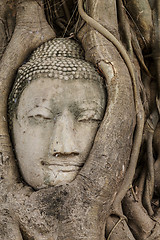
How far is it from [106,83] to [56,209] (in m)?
0.67

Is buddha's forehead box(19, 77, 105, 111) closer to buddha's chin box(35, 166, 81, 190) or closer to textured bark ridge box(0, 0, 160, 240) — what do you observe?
textured bark ridge box(0, 0, 160, 240)

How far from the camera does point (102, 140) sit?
1628 mm

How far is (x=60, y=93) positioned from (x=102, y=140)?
0.31m

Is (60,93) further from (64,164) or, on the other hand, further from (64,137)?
(64,164)

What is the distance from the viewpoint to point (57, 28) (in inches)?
87.9

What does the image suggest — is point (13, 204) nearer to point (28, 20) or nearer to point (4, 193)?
point (4, 193)

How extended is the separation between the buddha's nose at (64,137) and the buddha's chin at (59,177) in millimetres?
80

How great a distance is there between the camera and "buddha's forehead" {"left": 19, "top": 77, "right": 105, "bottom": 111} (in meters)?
1.71

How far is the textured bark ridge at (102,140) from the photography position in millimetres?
1541

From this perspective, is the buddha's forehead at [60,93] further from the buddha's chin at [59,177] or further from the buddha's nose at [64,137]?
the buddha's chin at [59,177]

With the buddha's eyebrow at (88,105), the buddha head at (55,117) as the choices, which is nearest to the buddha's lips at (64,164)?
the buddha head at (55,117)

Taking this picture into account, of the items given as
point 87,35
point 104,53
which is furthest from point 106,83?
point 87,35

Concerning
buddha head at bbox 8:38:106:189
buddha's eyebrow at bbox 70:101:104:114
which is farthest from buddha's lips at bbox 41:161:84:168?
buddha's eyebrow at bbox 70:101:104:114

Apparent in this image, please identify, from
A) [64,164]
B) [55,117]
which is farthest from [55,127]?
[64,164]
